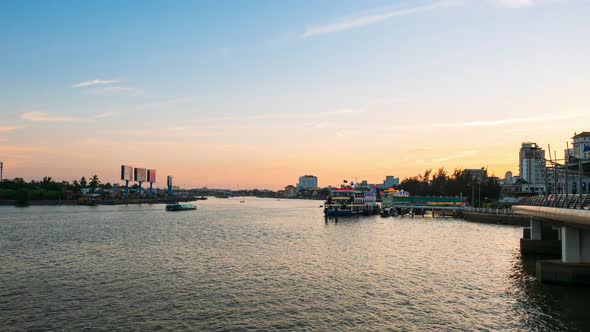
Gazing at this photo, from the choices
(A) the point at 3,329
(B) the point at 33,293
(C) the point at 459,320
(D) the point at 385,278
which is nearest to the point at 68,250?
(B) the point at 33,293

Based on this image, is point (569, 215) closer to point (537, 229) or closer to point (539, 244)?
point (539, 244)

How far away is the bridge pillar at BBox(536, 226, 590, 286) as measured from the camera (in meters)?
35.8

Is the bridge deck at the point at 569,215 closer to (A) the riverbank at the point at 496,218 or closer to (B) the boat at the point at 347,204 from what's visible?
(A) the riverbank at the point at 496,218

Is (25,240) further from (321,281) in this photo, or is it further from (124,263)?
(321,281)

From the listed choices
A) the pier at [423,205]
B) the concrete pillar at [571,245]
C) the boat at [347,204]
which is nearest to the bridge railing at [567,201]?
the concrete pillar at [571,245]

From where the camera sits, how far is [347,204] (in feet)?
463

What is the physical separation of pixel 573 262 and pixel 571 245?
1604mm

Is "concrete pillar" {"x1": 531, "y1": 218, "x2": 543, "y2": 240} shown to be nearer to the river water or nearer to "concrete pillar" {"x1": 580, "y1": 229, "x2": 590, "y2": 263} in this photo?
the river water

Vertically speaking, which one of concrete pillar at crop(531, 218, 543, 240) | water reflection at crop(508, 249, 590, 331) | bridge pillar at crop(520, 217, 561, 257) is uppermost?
concrete pillar at crop(531, 218, 543, 240)

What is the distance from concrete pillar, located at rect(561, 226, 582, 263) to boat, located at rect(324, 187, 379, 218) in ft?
305

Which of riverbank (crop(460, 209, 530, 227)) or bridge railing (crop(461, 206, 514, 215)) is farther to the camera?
bridge railing (crop(461, 206, 514, 215))

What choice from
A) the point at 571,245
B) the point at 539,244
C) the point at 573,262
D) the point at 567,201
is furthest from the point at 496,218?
the point at 567,201

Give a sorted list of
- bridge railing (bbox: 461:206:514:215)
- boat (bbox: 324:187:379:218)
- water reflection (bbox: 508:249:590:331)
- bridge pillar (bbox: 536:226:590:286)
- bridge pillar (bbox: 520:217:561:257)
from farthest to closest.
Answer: boat (bbox: 324:187:379:218) < bridge railing (bbox: 461:206:514:215) < bridge pillar (bbox: 520:217:561:257) < bridge pillar (bbox: 536:226:590:286) < water reflection (bbox: 508:249:590:331)

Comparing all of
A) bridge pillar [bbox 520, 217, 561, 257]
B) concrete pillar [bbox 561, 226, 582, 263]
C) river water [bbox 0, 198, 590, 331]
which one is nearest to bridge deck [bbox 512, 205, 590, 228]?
concrete pillar [bbox 561, 226, 582, 263]
